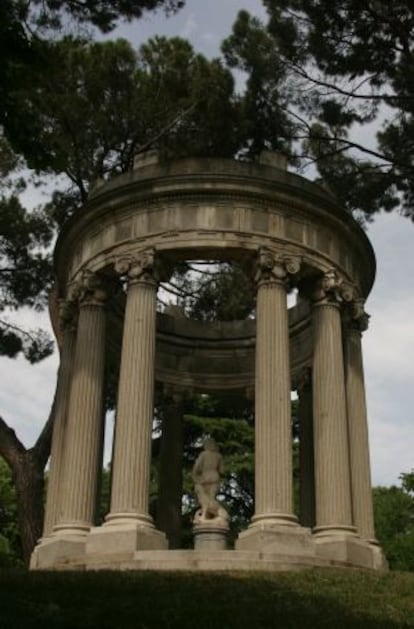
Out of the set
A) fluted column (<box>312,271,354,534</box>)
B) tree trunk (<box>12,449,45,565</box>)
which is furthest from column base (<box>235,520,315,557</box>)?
tree trunk (<box>12,449,45,565</box>)

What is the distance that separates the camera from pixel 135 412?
73.2ft

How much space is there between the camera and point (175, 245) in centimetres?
2427

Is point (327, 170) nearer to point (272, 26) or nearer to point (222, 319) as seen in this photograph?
point (272, 26)

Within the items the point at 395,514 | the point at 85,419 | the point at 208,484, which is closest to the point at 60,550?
the point at 85,419

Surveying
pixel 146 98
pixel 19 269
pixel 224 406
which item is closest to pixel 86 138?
pixel 146 98

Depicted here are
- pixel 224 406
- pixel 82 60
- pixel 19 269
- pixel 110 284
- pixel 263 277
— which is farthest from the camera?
pixel 224 406

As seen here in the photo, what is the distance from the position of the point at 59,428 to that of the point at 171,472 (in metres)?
5.72

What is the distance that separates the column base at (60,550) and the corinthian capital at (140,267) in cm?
725

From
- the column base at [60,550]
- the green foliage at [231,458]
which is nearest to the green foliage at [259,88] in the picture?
the column base at [60,550]

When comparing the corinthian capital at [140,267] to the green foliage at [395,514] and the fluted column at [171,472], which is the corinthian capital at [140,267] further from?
the green foliage at [395,514]

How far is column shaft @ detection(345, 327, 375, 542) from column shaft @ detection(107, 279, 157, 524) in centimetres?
646

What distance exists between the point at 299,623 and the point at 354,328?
47.1 feet

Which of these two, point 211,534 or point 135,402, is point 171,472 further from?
point 135,402

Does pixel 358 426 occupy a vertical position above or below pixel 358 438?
above
